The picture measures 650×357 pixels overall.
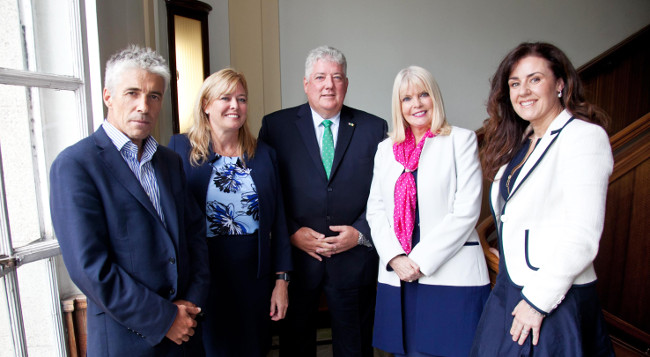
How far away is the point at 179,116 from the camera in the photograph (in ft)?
10.8

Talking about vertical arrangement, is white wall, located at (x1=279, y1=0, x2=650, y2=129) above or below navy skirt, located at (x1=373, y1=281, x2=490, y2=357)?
above

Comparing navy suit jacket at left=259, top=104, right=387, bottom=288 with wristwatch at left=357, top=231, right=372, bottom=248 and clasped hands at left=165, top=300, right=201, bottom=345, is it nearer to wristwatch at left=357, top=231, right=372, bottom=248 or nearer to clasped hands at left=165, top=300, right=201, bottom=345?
wristwatch at left=357, top=231, right=372, bottom=248

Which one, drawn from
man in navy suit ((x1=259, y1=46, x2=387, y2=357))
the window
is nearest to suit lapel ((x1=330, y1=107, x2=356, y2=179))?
man in navy suit ((x1=259, y1=46, x2=387, y2=357))

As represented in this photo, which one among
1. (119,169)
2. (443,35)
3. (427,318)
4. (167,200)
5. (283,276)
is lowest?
(427,318)

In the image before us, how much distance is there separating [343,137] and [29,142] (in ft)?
4.74

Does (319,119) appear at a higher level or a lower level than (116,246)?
higher

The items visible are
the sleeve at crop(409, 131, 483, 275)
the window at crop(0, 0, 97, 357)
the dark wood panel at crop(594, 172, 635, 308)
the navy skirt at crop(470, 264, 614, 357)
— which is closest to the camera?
the navy skirt at crop(470, 264, 614, 357)

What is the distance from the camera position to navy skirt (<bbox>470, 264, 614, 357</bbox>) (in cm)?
138

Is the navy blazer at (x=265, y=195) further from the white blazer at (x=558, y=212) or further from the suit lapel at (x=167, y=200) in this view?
the white blazer at (x=558, y=212)

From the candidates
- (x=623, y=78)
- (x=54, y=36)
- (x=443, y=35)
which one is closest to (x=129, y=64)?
(x=54, y=36)

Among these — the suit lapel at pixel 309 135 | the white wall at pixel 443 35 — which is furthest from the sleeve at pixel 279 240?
the white wall at pixel 443 35

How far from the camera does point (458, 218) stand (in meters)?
1.97

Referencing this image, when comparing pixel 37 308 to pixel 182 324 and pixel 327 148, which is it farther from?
pixel 327 148

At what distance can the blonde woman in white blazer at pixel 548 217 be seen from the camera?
1.35 metres
